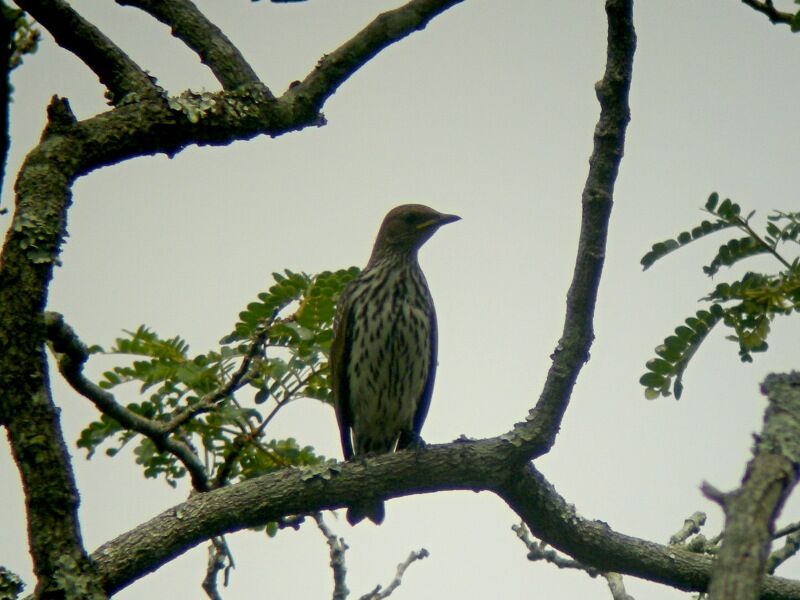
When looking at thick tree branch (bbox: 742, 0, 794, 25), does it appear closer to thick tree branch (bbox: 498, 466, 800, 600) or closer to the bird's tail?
thick tree branch (bbox: 498, 466, 800, 600)

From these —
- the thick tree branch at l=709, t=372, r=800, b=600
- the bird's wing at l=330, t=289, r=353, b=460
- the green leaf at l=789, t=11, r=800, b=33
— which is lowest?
the thick tree branch at l=709, t=372, r=800, b=600

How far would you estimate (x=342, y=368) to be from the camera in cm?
676

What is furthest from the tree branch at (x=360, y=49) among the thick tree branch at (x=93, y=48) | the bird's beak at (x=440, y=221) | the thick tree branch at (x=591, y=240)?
the bird's beak at (x=440, y=221)

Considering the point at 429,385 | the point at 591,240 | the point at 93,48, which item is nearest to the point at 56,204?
the point at 93,48

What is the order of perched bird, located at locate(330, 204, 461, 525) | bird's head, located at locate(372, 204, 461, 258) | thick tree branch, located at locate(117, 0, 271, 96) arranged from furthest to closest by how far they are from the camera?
bird's head, located at locate(372, 204, 461, 258)
perched bird, located at locate(330, 204, 461, 525)
thick tree branch, located at locate(117, 0, 271, 96)

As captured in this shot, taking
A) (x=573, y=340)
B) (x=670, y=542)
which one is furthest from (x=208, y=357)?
(x=670, y=542)

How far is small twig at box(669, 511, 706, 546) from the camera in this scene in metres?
5.26

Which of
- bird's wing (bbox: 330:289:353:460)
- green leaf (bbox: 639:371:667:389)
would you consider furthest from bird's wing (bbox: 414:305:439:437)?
green leaf (bbox: 639:371:667:389)

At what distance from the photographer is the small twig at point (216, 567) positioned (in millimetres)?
5488

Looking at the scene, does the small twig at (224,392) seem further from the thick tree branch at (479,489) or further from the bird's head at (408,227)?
the bird's head at (408,227)

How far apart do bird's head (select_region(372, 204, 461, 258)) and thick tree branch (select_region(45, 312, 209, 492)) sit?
2864 millimetres

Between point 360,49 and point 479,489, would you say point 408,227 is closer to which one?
point 360,49

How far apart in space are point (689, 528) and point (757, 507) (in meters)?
3.68

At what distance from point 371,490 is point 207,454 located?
1.16 meters
